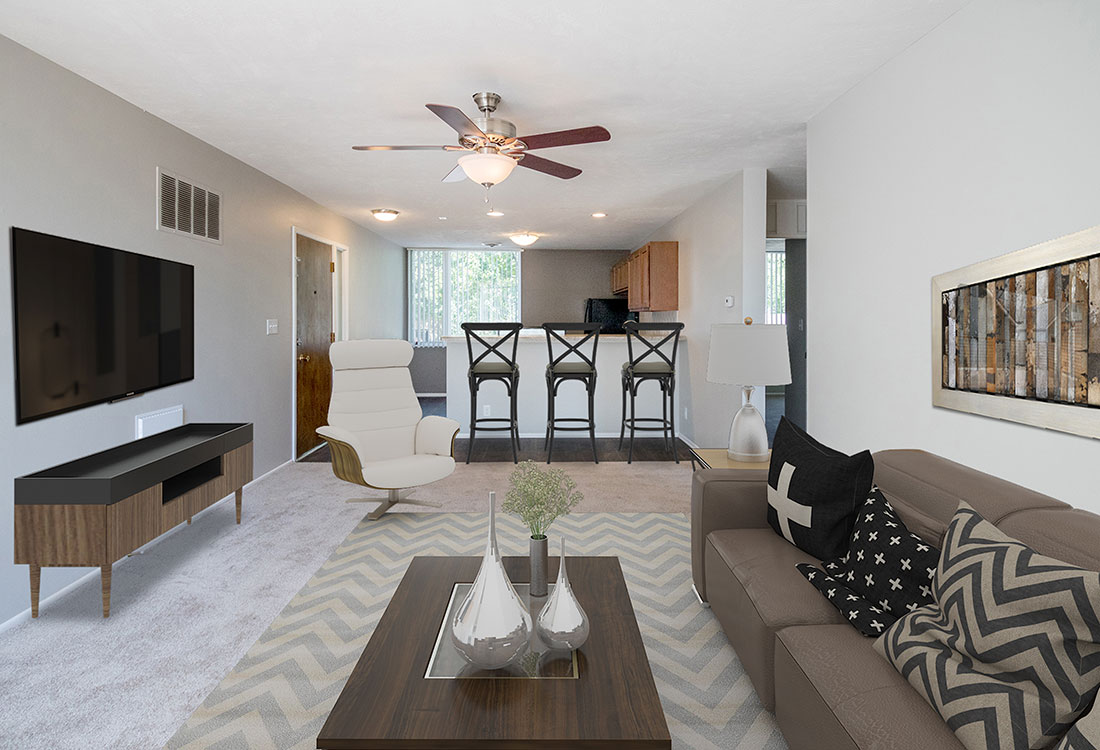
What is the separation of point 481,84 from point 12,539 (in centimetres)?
290

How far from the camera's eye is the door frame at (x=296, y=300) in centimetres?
558

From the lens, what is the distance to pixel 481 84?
10.5 ft

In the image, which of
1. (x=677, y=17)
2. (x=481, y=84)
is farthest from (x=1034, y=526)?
(x=481, y=84)

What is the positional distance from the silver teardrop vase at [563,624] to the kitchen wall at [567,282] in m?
8.43

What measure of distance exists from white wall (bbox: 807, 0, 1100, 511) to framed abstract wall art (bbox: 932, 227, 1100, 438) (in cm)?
6

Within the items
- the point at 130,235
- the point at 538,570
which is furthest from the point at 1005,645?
the point at 130,235

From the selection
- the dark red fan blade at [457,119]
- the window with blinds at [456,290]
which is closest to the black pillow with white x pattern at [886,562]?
the dark red fan blade at [457,119]

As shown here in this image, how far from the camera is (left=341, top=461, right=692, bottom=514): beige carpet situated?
420 cm

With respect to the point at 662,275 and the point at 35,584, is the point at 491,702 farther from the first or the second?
the point at 662,275

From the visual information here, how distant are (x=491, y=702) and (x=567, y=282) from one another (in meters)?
8.80

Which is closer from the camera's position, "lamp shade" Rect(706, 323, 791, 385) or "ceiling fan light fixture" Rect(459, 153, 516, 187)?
"lamp shade" Rect(706, 323, 791, 385)

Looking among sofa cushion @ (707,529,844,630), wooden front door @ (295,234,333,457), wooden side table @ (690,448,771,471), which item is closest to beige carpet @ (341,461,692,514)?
wooden front door @ (295,234,333,457)

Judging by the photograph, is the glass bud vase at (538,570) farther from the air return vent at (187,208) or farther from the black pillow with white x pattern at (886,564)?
the air return vent at (187,208)

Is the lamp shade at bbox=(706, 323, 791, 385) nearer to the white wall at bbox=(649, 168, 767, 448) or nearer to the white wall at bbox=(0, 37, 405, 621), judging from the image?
the white wall at bbox=(649, 168, 767, 448)
